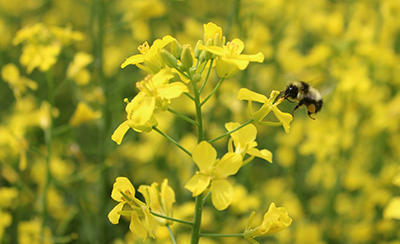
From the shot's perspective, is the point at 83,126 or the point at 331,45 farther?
the point at 83,126

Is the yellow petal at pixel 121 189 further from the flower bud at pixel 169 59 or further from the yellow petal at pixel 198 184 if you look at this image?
the flower bud at pixel 169 59

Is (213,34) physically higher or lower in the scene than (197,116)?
higher

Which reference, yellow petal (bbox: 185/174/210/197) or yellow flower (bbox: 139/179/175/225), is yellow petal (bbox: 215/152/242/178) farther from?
yellow flower (bbox: 139/179/175/225)

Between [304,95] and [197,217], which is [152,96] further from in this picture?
[304,95]

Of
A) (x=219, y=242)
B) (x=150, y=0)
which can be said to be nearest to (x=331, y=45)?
(x=150, y=0)

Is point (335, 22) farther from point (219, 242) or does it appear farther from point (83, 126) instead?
point (83, 126)

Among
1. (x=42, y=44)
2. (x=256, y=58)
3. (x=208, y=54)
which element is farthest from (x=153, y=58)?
(x=42, y=44)
